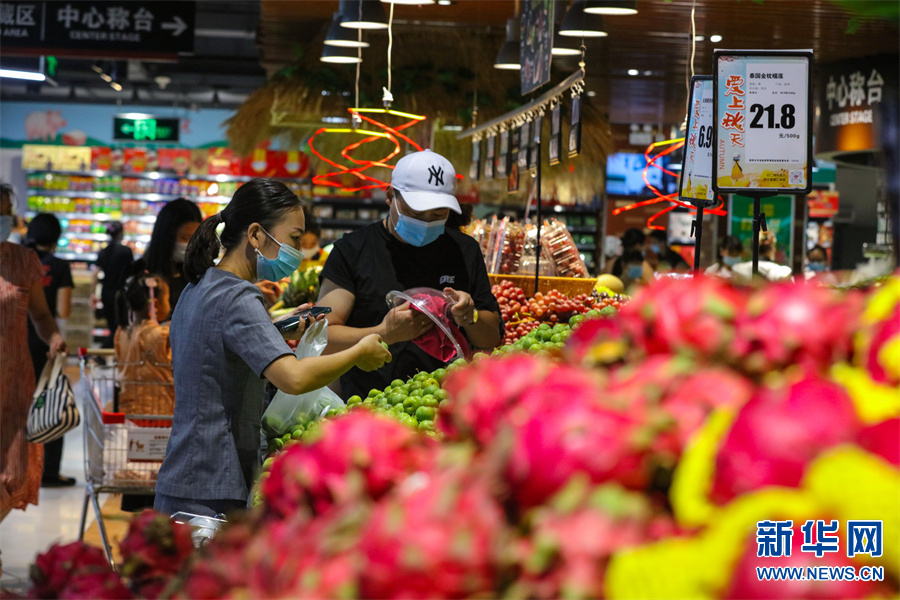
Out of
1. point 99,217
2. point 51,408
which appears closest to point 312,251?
point 51,408

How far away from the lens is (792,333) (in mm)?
776

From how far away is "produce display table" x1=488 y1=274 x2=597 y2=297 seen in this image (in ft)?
15.2

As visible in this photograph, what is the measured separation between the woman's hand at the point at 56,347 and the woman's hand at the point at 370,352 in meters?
2.52

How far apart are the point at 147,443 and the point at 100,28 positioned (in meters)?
5.15

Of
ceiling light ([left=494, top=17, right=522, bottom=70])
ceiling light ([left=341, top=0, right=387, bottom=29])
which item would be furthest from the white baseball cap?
ceiling light ([left=494, top=17, right=522, bottom=70])

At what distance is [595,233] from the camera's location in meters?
15.5

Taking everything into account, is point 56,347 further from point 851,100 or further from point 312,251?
point 851,100

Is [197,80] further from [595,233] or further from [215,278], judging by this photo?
[215,278]

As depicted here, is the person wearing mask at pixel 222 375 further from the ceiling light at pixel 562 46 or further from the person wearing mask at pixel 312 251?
the ceiling light at pixel 562 46

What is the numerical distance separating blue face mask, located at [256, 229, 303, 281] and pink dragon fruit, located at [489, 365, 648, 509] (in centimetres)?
173

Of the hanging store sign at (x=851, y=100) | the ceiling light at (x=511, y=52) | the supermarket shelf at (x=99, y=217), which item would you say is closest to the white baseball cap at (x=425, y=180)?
the ceiling light at (x=511, y=52)

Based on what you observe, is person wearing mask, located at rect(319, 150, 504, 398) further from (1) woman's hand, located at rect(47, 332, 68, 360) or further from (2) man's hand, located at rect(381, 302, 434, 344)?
(1) woman's hand, located at rect(47, 332, 68, 360)

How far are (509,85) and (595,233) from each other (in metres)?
→ 7.97

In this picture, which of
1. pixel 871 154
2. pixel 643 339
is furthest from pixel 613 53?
pixel 643 339
